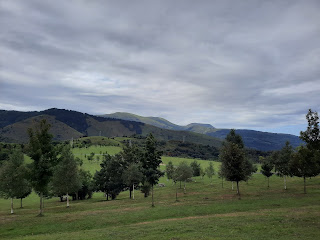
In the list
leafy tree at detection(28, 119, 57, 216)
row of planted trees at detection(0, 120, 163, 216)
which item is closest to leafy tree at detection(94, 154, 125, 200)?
row of planted trees at detection(0, 120, 163, 216)

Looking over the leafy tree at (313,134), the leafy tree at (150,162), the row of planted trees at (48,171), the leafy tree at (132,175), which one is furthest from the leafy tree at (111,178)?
the leafy tree at (313,134)

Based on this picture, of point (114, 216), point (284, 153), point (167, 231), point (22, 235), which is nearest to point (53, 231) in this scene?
point (22, 235)

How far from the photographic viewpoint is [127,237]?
1016 inches

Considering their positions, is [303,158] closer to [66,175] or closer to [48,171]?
[48,171]

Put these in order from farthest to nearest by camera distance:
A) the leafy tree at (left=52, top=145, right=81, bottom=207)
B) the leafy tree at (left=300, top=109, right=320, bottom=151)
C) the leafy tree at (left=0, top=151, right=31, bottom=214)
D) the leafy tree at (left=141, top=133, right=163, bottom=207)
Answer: the leafy tree at (left=52, top=145, right=81, bottom=207) < the leafy tree at (left=0, top=151, right=31, bottom=214) < the leafy tree at (left=141, top=133, right=163, bottom=207) < the leafy tree at (left=300, top=109, right=320, bottom=151)

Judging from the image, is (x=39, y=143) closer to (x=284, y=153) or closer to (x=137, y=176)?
(x=137, y=176)

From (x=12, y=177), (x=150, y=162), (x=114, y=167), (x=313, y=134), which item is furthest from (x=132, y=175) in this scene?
(x=313, y=134)

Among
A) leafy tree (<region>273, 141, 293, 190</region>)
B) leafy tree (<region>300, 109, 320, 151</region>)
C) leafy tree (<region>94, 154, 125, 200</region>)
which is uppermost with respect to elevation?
leafy tree (<region>300, 109, 320, 151</region>)

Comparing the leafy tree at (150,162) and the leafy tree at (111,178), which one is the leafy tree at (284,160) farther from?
the leafy tree at (111,178)

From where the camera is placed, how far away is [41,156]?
46.0 meters

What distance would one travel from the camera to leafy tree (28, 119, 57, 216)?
45.9m

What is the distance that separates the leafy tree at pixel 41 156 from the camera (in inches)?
1806

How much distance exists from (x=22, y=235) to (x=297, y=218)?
38.8 m

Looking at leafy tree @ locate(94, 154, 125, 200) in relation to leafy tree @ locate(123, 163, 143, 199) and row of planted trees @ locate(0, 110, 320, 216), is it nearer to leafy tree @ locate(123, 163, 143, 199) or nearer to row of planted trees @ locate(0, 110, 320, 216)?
row of planted trees @ locate(0, 110, 320, 216)
